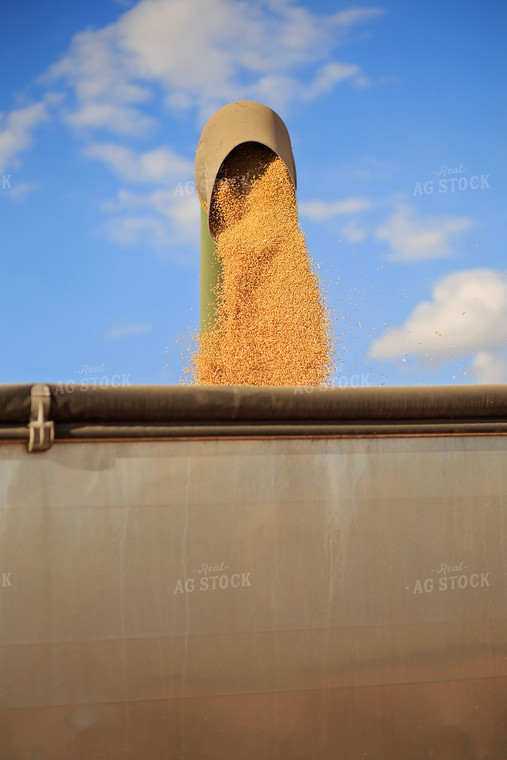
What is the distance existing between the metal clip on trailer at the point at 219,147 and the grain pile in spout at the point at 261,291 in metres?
0.11

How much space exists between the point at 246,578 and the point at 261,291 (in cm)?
451

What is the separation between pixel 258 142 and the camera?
720 centimetres

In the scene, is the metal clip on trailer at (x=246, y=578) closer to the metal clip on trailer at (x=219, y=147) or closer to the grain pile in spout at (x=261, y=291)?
the grain pile in spout at (x=261, y=291)

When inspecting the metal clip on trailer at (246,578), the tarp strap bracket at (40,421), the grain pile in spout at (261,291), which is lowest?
the metal clip on trailer at (246,578)

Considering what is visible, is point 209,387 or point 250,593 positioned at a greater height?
point 209,387

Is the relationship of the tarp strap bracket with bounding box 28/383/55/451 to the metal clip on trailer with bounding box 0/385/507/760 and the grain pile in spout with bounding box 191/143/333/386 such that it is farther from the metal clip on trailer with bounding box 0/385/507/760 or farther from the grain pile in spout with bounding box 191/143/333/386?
the grain pile in spout with bounding box 191/143/333/386

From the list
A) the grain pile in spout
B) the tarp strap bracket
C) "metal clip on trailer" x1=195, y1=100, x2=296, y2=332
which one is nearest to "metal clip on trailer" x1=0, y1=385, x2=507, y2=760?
the tarp strap bracket

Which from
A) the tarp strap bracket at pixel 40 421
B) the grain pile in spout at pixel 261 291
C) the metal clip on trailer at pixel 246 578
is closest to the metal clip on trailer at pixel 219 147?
the grain pile in spout at pixel 261 291

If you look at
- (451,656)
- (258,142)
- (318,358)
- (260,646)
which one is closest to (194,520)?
(260,646)

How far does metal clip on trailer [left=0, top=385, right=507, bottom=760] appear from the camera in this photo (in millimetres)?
2797

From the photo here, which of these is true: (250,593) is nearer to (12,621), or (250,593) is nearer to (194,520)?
(194,520)

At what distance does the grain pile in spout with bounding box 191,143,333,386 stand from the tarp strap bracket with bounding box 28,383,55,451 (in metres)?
3.74

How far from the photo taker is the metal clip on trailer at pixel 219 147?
711cm

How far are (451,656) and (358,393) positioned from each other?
1.24 meters
